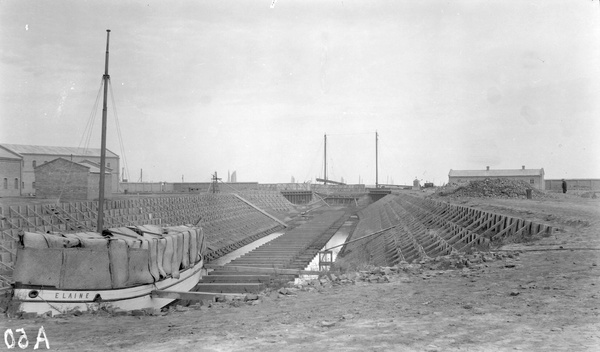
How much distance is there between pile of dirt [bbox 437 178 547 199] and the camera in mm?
39741

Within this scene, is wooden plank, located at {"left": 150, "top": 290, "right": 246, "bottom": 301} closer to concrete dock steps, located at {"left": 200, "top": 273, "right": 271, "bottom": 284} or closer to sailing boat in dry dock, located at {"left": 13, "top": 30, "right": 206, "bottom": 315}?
sailing boat in dry dock, located at {"left": 13, "top": 30, "right": 206, "bottom": 315}

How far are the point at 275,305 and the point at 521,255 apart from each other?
6428 mm

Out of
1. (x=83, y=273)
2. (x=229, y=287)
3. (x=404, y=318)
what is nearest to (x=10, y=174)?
(x=229, y=287)

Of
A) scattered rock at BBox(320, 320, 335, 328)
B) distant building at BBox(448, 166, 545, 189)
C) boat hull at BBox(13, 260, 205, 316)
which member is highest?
distant building at BBox(448, 166, 545, 189)

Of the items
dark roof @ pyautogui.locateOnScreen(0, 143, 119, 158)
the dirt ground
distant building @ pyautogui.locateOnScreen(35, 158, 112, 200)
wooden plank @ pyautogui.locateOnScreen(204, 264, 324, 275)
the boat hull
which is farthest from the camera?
dark roof @ pyautogui.locateOnScreen(0, 143, 119, 158)

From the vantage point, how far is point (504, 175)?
84.1 metres

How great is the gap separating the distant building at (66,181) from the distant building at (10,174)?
1319 centimetres

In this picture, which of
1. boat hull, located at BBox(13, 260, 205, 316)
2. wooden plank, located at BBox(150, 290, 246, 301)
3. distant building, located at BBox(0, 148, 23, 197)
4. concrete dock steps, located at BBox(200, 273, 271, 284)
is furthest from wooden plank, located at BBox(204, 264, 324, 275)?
distant building, located at BBox(0, 148, 23, 197)

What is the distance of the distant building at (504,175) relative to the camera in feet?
262

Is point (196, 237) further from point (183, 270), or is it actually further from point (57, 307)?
point (57, 307)

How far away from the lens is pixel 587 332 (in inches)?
258

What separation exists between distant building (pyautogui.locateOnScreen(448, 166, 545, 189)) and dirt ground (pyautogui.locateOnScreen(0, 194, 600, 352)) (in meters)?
71.2

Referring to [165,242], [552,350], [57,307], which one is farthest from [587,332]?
[165,242]

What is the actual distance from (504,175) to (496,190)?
4687 cm
